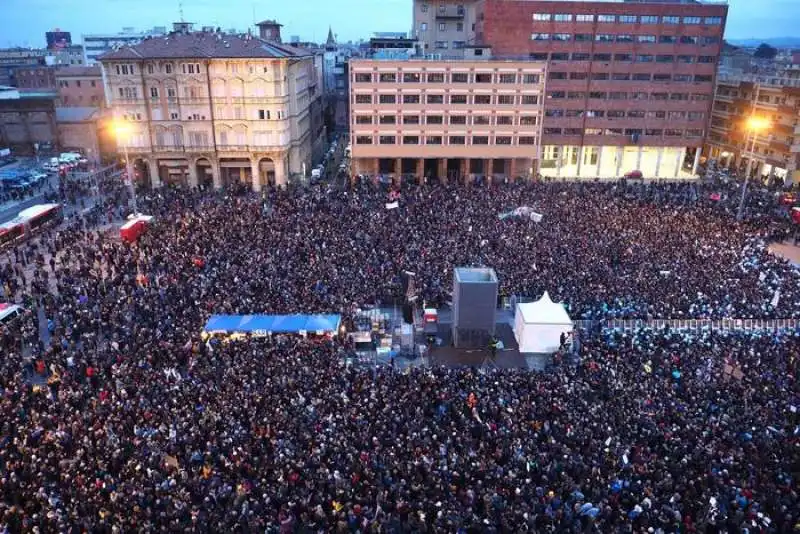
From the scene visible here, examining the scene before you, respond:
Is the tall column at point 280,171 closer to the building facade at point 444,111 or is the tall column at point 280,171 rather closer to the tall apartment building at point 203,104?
the tall apartment building at point 203,104

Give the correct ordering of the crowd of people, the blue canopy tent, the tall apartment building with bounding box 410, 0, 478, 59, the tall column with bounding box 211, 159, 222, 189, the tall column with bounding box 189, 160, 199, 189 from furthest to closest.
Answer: the tall apartment building with bounding box 410, 0, 478, 59 < the tall column with bounding box 211, 159, 222, 189 < the tall column with bounding box 189, 160, 199, 189 < the blue canopy tent < the crowd of people

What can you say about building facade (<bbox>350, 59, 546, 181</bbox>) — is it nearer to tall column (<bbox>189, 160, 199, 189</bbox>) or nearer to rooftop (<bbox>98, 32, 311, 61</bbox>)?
rooftop (<bbox>98, 32, 311, 61</bbox>)

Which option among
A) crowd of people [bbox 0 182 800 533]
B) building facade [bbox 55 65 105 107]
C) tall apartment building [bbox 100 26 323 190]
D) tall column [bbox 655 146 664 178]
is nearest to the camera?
crowd of people [bbox 0 182 800 533]

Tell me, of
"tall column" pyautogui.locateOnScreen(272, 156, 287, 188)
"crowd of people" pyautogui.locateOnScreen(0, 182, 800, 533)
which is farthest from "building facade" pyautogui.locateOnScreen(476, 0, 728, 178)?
"crowd of people" pyautogui.locateOnScreen(0, 182, 800, 533)

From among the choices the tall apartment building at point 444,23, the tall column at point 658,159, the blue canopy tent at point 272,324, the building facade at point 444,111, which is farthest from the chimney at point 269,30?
the blue canopy tent at point 272,324

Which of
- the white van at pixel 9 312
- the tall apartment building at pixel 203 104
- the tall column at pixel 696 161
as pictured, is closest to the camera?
the white van at pixel 9 312

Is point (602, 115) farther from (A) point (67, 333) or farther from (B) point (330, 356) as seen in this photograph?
(A) point (67, 333)

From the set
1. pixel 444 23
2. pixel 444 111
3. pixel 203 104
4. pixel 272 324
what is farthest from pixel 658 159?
pixel 272 324
